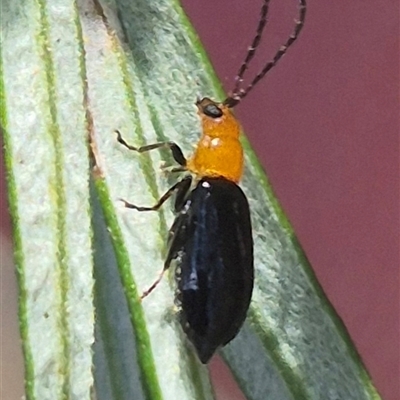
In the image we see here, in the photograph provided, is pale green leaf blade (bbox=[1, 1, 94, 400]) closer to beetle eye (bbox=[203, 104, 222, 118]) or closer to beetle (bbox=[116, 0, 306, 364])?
beetle (bbox=[116, 0, 306, 364])

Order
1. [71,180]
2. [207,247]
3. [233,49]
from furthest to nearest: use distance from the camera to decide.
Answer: [233,49] < [207,247] < [71,180]

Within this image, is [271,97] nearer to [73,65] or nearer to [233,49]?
[233,49]

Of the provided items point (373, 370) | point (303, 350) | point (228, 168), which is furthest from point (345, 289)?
point (303, 350)

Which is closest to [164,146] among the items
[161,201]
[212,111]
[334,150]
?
[161,201]

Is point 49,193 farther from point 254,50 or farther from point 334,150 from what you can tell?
point 334,150

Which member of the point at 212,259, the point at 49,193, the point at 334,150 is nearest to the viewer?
the point at 49,193

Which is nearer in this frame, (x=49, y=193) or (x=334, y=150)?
(x=49, y=193)

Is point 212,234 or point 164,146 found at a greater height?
point 164,146

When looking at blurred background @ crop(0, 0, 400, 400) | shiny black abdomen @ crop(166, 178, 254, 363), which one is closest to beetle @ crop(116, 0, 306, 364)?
shiny black abdomen @ crop(166, 178, 254, 363)
